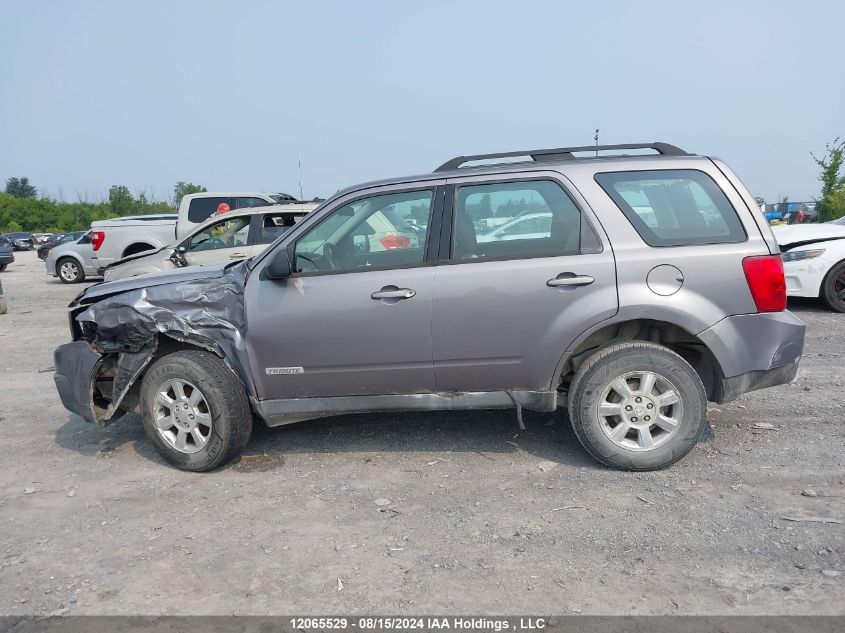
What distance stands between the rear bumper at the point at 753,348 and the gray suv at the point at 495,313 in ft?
0.04

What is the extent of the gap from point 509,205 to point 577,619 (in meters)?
2.45

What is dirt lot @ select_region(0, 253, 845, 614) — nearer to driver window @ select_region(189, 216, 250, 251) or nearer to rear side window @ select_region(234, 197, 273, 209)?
driver window @ select_region(189, 216, 250, 251)

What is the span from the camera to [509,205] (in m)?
4.26

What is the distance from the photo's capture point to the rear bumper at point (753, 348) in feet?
13.2

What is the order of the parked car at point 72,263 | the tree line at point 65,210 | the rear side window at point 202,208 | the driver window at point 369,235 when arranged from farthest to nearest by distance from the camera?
1. the tree line at point 65,210
2. the parked car at point 72,263
3. the rear side window at point 202,208
4. the driver window at point 369,235

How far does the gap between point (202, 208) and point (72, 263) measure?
7.71 m

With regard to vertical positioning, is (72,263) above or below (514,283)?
below

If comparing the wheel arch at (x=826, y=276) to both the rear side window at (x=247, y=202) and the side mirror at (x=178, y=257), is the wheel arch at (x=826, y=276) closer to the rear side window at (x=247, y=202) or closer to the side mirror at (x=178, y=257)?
the side mirror at (x=178, y=257)

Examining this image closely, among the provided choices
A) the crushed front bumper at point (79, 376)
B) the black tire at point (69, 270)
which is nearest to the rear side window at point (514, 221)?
the crushed front bumper at point (79, 376)

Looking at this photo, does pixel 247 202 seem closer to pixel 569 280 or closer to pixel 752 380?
pixel 569 280

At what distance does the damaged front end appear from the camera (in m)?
4.46

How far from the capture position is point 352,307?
4238 millimetres

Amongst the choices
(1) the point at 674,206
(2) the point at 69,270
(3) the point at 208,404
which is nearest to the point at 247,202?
(2) the point at 69,270

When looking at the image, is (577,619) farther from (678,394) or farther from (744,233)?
(744,233)
